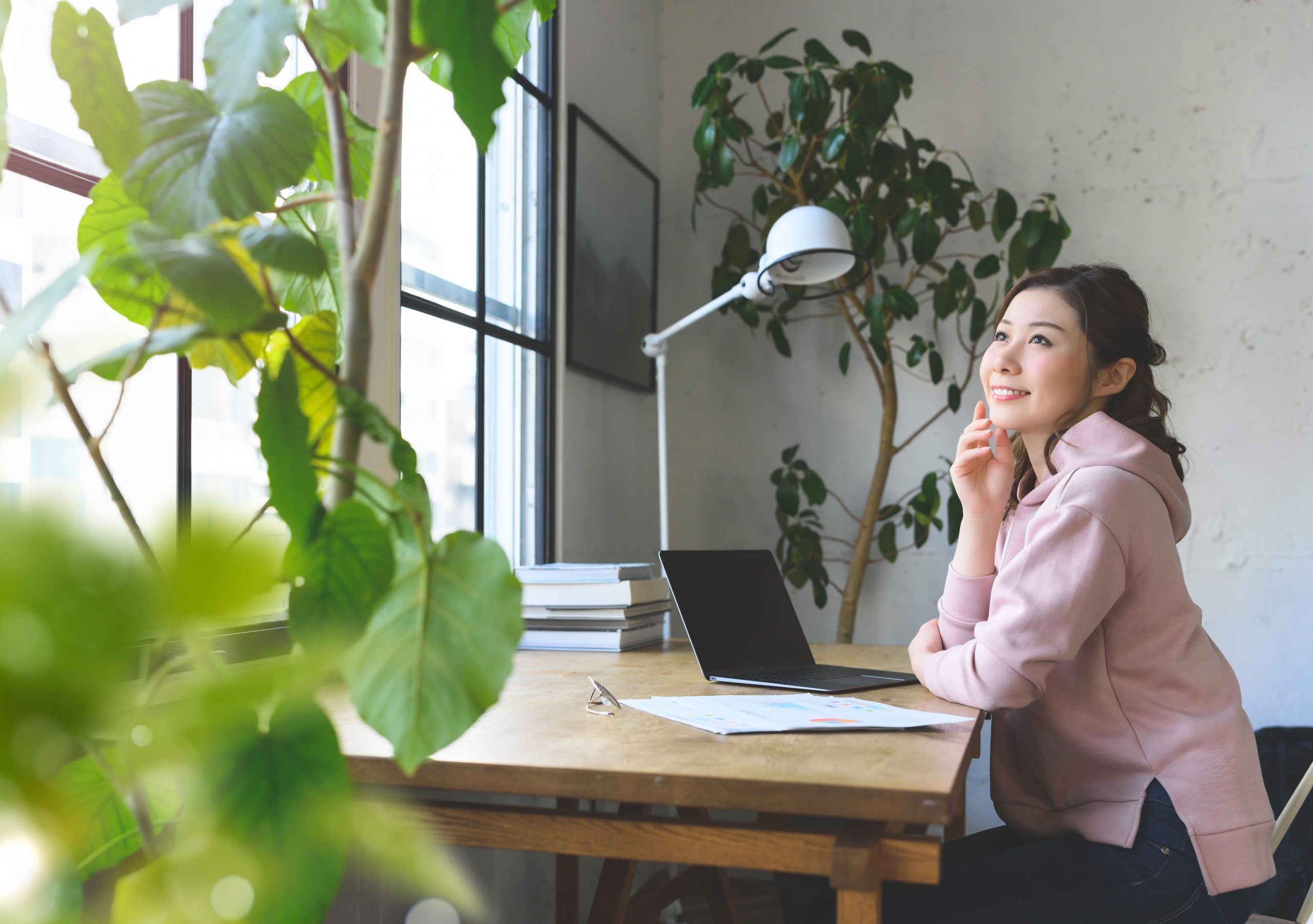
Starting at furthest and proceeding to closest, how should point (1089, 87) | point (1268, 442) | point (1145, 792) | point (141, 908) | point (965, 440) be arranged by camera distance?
point (1089, 87), point (1268, 442), point (965, 440), point (1145, 792), point (141, 908)

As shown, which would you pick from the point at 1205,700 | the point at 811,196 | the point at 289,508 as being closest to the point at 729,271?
the point at 811,196

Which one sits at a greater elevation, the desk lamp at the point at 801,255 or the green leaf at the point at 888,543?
the desk lamp at the point at 801,255

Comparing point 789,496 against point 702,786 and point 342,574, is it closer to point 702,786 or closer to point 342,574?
point 702,786

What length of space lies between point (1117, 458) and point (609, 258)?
1810mm

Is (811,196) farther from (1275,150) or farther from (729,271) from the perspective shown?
(1275,150)

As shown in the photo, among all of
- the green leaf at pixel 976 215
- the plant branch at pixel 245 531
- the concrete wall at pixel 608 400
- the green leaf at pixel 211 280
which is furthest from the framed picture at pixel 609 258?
the plant branch at pixel 245 531

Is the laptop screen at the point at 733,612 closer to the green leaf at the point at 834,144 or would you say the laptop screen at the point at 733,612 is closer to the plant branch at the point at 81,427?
the plant branch at the point at 81,427

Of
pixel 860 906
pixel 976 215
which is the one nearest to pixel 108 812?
pixel 860 906

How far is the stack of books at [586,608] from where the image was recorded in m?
1.73

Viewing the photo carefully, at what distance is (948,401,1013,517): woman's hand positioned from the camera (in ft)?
4.72

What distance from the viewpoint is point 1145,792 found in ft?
3.69

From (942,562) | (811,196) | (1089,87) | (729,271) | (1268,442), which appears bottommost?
(942,562)

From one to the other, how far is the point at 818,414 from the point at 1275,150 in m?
1.43

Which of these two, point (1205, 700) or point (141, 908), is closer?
point (141, 908)
